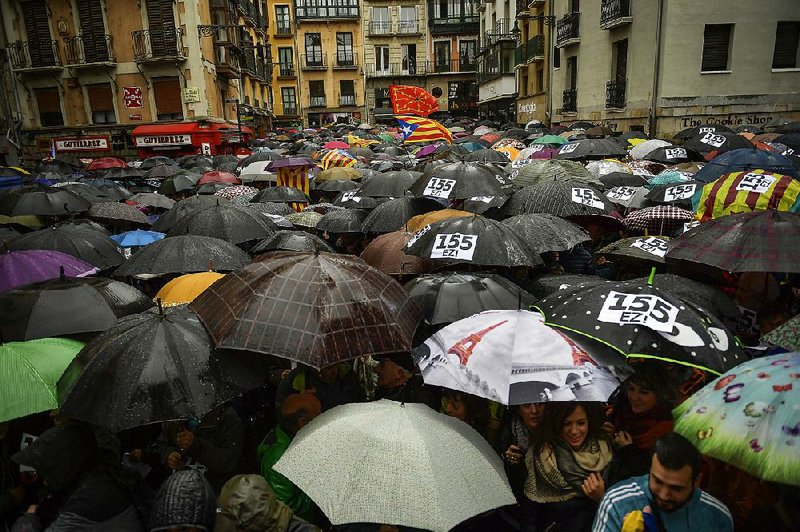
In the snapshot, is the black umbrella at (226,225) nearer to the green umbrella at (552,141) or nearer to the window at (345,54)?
the green umbrella at (552,141)

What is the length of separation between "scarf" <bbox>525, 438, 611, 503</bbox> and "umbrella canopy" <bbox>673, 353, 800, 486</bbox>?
0.80 metres

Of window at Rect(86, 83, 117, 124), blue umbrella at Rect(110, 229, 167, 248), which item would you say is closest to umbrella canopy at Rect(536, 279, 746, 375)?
blue umbrella at Rect(110, 229, 167, 248)

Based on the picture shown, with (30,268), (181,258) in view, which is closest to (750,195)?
(181,258)

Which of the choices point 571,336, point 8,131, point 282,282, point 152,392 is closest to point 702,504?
point 571,336

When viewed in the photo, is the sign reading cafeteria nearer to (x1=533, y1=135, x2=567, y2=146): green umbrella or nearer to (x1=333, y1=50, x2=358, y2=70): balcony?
(x1=533, y1=135, x2=567, y2=146): green umbrella

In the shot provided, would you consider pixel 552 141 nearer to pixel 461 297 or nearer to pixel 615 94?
pixel 615 94

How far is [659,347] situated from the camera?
11.0 feet

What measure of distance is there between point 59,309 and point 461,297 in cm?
322

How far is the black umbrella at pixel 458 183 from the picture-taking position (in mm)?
7977

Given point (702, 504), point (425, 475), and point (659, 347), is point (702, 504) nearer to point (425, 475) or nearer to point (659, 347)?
point (659, 347)

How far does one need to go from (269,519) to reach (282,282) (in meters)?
1.47

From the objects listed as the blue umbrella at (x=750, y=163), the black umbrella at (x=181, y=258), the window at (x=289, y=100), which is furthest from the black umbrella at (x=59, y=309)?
the window at (x=289, y=100)

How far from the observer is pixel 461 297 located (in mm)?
4527

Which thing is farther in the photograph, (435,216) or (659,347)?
(435,216)
